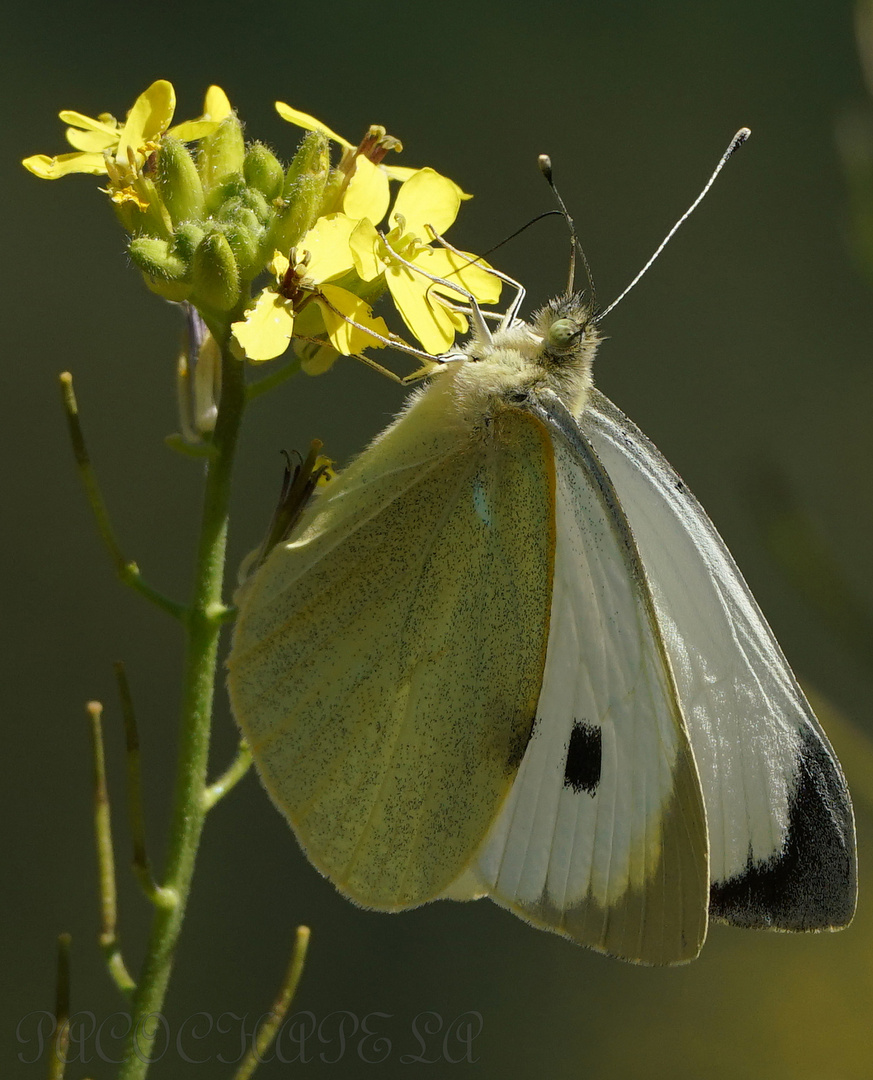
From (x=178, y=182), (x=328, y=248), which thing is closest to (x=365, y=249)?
(x=328, y=248)

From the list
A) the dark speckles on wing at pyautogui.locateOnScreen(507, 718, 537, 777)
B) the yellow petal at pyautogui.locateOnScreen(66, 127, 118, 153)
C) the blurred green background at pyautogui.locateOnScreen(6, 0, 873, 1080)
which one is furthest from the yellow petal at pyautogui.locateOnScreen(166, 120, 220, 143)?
the blurred green background at pyautogui.locateOnScreen(6, 0, 873, 1080)

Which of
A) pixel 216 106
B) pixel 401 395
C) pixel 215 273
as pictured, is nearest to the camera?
pixel 215 273

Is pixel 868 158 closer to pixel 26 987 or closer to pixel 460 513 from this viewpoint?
pixel 460 513

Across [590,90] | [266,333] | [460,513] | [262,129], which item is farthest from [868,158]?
[590,90]

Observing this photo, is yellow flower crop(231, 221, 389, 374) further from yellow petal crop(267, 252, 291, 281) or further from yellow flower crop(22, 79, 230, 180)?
yellow flower crop(22, 79, 230, 180)

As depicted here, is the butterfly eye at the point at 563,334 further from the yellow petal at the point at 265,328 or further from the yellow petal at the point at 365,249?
the yellow petal at the point at 265,328

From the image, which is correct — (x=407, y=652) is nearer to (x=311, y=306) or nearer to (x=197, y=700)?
(x=197, y=700)

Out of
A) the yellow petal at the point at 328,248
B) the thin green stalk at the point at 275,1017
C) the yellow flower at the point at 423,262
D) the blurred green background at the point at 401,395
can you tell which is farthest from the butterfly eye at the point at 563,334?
the blurred green background at the point at 401,395
